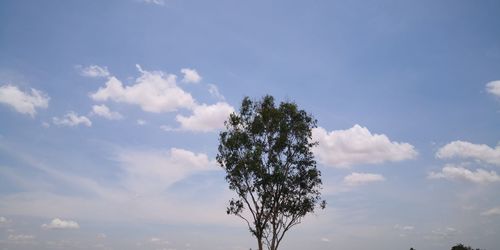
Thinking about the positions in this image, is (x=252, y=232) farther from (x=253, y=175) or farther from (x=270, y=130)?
(x=270, y=130)

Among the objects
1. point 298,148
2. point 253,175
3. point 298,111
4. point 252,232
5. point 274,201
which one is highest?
point 298,111

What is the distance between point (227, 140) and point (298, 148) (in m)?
7.65

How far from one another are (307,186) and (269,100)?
10113mm

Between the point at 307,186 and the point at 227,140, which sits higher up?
the point at 227,140

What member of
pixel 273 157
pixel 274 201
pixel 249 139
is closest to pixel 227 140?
pixel 249 139

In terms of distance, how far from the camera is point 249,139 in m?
43.0

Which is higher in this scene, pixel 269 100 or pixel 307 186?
pixel 269 100

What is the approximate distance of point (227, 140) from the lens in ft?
141

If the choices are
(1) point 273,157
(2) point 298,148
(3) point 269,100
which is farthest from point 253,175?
(3) point 269,100

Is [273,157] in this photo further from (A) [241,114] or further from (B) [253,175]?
(A) [241,114]

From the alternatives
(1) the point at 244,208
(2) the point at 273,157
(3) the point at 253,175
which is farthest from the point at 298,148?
(1) the point at 244,208

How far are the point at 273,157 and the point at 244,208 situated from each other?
6.17 metres

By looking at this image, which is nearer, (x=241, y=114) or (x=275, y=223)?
(x=275, y=223)

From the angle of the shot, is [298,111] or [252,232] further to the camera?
[298,111]
